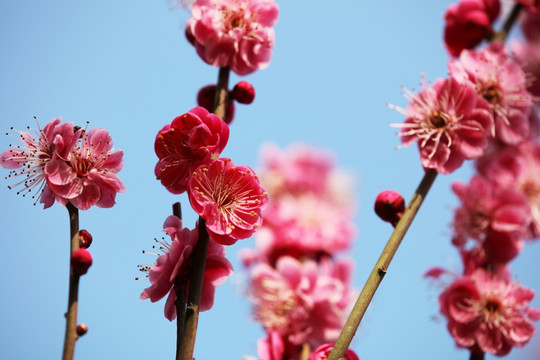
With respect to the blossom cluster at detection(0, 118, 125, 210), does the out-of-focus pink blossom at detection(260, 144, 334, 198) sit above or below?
above

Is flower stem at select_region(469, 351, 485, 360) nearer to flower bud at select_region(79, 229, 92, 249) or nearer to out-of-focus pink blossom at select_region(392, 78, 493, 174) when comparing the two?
out-of-focus pink blossom at select_region(392, 78, 493, 174)

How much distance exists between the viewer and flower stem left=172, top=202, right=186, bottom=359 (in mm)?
1458

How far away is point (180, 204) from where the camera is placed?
1604 mm

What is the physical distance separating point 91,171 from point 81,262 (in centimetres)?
27

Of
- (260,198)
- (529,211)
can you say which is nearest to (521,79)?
(529,211)

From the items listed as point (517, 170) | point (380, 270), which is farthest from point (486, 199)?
point (380, 270)

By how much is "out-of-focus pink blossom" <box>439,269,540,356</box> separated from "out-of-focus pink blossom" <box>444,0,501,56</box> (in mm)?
925

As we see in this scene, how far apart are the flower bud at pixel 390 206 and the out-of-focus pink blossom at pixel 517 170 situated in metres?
1.15

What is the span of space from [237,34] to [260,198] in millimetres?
562

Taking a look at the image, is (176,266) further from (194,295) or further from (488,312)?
(488,312)

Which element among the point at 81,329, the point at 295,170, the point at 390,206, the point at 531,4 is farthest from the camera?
the point at 295,170

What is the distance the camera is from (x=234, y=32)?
1898mm

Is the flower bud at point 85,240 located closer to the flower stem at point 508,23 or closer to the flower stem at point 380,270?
the flower stem at point 380,270

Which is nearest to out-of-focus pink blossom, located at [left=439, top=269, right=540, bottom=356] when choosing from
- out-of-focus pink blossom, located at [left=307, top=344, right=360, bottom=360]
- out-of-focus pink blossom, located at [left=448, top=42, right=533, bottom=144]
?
out-of-focus pink blossom, located at [left=448, top=42, right=533, bottom=144]
